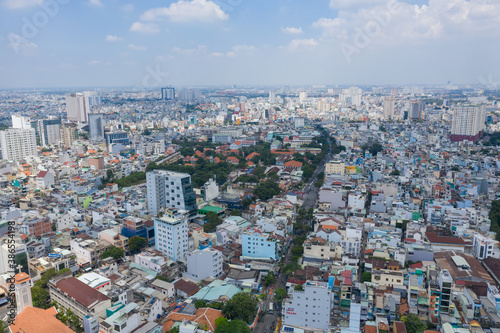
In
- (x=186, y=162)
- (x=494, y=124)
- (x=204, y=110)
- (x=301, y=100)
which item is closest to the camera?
(x=186, y=162)

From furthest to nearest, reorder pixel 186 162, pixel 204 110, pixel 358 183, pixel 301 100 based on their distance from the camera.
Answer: pixel 301 100
pixel 204 110
pixel 186 162
pixel 358 183

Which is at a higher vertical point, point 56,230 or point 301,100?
point 301,100

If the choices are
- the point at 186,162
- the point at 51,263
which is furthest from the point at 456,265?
the point at 186,162

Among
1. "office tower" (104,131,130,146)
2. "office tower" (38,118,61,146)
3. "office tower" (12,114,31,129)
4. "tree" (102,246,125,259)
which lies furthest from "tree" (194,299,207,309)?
"office tower" (12,114,31,129)

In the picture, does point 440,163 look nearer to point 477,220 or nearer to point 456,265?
point 477,220

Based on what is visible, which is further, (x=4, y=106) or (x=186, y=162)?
(x=4, y=106)

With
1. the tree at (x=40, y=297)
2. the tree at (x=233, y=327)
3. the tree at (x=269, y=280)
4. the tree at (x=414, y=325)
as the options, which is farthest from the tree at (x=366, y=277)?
the tree at (x=40, y=297)

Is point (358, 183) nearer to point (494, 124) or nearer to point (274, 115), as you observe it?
point (494, 124)
